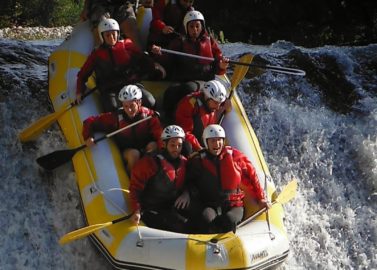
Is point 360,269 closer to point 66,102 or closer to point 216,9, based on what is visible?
point 66,102

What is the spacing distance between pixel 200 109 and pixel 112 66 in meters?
0.96

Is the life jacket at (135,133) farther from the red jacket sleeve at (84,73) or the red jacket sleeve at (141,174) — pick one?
the red jacket sleeve at (84,73)

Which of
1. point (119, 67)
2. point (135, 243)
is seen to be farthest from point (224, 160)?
point (119, 67)

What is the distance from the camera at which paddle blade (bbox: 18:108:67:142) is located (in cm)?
715

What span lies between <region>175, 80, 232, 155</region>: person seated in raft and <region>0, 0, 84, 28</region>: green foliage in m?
9.41

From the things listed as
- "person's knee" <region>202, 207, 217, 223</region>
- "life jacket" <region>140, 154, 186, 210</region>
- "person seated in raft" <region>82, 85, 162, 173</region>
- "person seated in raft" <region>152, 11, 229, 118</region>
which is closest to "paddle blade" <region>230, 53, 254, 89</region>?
"person seated in raft" <region>152, 11, 229, 118</region>

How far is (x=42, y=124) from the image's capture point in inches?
282

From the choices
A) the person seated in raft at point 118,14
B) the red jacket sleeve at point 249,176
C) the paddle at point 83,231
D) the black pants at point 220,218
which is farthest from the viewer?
the person seated in raft at point 118,14

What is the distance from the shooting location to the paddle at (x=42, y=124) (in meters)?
7.14

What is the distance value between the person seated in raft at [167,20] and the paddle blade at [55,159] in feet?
5.30

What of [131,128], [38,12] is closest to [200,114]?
[131,128]

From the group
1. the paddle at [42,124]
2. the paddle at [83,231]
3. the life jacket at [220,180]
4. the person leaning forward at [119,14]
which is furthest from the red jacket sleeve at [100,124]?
the person leaning forward at [119,14]

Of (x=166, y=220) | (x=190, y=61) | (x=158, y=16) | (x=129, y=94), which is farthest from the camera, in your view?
(x=158, y=16)

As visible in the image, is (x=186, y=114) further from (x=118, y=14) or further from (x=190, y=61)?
(x=118, y=14)
